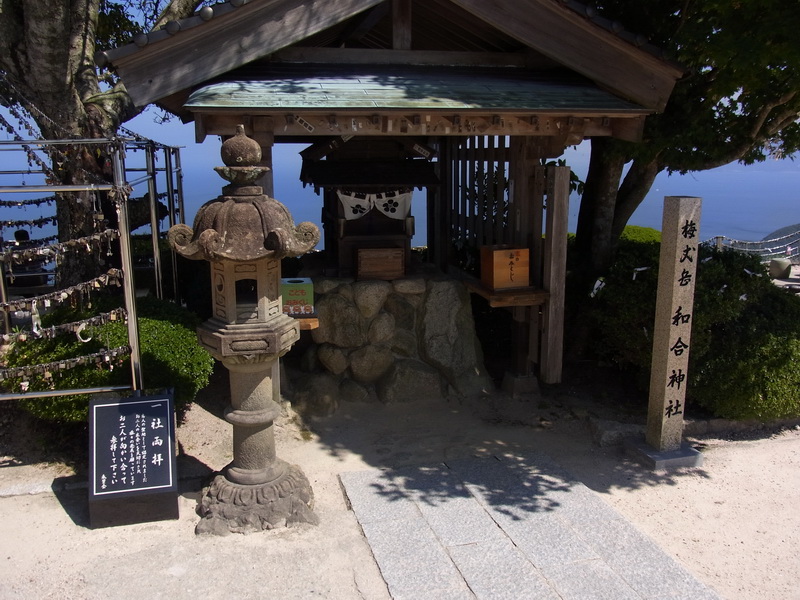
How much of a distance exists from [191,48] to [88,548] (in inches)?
184

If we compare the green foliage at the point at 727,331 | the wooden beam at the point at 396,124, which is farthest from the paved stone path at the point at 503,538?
the wooden beam at the point at 396,124

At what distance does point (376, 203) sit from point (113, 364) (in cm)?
366

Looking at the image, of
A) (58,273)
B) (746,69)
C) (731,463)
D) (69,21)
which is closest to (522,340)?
(731,463)

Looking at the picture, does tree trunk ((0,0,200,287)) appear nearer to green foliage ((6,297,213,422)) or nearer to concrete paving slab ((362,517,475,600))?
green foliage ((6,297,213,422))

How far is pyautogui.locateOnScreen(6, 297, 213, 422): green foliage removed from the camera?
640 centimetres

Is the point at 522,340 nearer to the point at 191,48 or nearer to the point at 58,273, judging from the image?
the point at 191,48

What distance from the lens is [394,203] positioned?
858 cm

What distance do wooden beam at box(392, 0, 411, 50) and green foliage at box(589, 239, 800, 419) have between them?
378cm

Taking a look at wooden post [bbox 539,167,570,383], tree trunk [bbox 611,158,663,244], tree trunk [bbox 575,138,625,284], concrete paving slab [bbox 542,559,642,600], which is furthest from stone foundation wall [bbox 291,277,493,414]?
concrete paving slab [bbox 542,559,642,600]

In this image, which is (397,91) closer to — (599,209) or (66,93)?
(66,93)

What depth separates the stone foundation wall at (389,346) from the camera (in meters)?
8.53

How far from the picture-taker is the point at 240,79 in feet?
23.1

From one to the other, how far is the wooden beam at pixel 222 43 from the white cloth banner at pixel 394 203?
224 centimetres

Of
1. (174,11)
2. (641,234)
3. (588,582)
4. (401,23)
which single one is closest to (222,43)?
(401,23)
